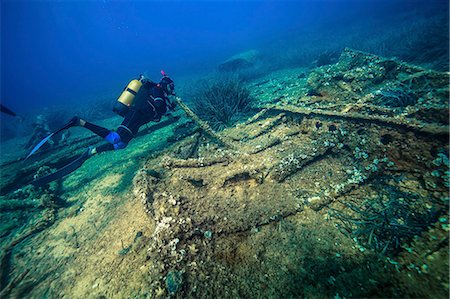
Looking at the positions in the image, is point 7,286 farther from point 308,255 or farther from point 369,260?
point 369,260

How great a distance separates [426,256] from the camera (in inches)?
79.2

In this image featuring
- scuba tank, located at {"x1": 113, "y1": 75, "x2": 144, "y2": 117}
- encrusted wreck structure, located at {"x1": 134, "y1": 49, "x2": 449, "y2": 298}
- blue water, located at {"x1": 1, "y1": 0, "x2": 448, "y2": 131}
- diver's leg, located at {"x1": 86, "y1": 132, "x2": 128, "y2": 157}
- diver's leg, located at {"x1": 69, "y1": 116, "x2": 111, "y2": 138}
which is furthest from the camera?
blue water, located at {"x1": 1, "y1": 0, "x2": 448, "y2": 131}

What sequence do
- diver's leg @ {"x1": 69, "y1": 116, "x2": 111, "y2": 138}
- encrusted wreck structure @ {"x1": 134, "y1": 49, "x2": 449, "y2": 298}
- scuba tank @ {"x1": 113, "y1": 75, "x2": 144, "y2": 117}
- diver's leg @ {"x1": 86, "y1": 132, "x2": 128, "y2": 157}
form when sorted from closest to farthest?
encrusted wreck structure @ {"x1": 134, "y1": 49, "x2": 449, "y2": 298}, diver's leg @ {"x1": 69, "y1": 116, "x2": 111, "y2": 138}, diver's leg @ {"x1": 86, "y1": 132, "x2": 128, "y2": 157}, scuba tank @ {"x1": 113, "y1": 75, "x2": 144, "y2": 117}

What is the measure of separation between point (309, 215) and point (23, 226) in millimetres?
5861

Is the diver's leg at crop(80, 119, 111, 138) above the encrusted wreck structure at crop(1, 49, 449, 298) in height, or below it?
above

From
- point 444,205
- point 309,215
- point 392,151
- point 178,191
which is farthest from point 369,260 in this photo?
point 178,191

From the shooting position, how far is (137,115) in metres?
5.63

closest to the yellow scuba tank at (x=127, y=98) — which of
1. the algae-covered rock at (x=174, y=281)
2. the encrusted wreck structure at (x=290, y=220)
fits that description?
the encrusted wreck structure at (x=290, y=220)

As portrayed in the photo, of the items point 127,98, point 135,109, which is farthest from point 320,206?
point 127,98

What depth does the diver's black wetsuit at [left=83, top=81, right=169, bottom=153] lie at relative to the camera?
5445 mm

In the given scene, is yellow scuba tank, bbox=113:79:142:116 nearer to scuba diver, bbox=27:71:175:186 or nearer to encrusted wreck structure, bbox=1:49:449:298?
scuba diver, bbox=27:71:175:186

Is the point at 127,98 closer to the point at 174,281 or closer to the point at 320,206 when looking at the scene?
the point at 174,281

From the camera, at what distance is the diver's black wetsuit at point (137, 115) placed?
17.9 feet

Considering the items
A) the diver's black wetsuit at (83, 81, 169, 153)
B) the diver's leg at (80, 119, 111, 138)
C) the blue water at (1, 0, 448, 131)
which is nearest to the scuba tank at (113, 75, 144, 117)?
the diver's black wetsuit at (83, 81, 169, 153)
